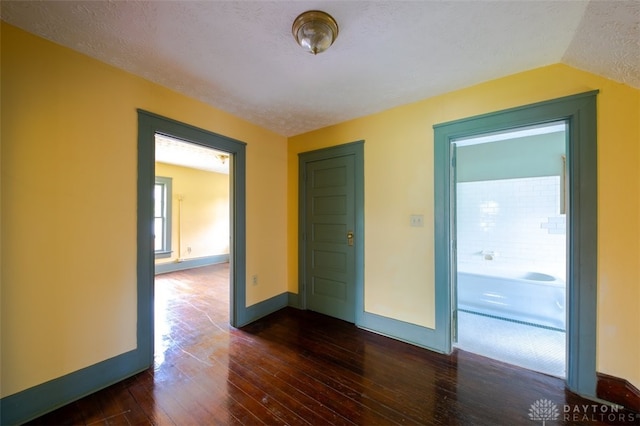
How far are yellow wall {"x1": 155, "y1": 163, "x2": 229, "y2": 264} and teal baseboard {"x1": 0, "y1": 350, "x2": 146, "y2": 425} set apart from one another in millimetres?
4021

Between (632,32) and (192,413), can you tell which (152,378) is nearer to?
(192,413)

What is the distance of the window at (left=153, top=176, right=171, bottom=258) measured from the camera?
210 inches

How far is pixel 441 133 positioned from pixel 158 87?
2644 millimetres

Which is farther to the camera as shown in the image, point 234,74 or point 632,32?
point 234,74

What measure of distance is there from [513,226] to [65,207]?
5.32 m

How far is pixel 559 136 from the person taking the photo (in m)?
3.41

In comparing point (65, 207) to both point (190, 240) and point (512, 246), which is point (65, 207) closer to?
point (190, 240)

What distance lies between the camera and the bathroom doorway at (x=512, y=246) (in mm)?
2402

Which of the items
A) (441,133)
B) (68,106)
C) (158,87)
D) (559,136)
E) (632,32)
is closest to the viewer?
(632,32)

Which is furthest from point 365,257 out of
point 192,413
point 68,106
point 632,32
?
point 68,106

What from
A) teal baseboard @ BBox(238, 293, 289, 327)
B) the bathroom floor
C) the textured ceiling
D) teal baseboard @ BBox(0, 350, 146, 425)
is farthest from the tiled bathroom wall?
teal baseboard @ BBox(0, 350, 146, 425)

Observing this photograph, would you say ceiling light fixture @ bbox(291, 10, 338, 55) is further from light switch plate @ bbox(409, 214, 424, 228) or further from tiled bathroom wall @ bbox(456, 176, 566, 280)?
tiled bathroom wall @ bbox(456, 176, 566, 280)

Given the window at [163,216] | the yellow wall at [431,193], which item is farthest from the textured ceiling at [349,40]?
the window at [163,216]

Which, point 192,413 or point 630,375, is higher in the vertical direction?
point 630,375
